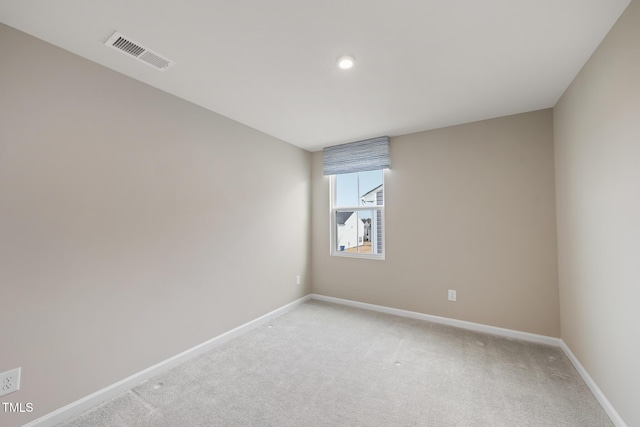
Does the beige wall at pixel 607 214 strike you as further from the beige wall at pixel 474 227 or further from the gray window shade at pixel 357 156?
the gray window shade at pixel 357 156

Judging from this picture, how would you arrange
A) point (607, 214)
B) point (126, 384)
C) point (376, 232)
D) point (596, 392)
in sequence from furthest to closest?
1. point (376, 232)
2. point (126, 384)
3. point (596, 392)
4. point (607, 214)

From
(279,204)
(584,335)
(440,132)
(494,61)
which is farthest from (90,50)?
(584,335)

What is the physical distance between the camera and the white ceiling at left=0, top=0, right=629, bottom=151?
1.41 m

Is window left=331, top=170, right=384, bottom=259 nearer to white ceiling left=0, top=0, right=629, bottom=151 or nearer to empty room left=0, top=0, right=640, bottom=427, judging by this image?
empty room left=0, top=0, right=640, bottom=427

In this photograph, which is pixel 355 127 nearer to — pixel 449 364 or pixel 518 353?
pixel 449 364

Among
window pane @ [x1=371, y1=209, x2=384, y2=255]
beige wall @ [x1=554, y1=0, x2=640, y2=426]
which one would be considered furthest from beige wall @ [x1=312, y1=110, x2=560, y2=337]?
beige wall @ [x1=554, y1=0, x2=640, y2=426]

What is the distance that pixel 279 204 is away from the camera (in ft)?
11.7

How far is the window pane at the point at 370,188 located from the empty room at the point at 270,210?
0.44 metres

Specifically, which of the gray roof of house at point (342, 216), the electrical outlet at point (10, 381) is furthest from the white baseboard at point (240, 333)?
the gray roof of house at point (342, 216)

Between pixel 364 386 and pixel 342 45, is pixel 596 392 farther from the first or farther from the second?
pixel 342 45

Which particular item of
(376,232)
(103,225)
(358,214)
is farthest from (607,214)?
(103,225)

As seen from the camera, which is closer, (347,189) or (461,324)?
(461,324)

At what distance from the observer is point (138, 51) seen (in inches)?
68.6

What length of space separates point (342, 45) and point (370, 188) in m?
2.31
